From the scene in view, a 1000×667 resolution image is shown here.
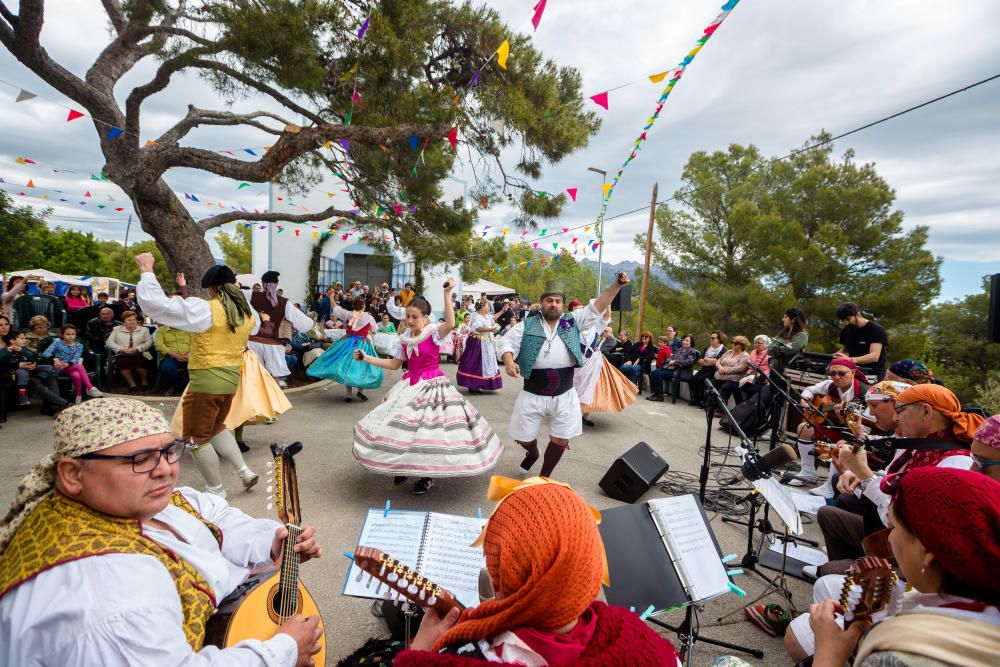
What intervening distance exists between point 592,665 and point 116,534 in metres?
1.28

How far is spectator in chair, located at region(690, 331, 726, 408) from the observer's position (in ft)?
29.5

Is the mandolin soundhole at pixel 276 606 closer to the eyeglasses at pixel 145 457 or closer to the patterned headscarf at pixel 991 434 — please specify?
the eyeglasses at pixel 145 457

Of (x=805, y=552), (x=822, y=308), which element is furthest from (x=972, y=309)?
(x=805, y=552)

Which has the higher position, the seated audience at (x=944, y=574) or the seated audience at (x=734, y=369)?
the seated audience at (x=944, y=574)

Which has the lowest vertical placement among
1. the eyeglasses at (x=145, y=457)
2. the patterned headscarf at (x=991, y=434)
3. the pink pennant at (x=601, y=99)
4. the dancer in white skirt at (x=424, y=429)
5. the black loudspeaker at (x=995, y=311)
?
the dancer in white skirt at (x=424, y=429)

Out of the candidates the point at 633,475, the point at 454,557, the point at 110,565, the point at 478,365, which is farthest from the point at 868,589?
the point at 478,365

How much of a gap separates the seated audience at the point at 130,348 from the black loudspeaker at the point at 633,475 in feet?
23.9

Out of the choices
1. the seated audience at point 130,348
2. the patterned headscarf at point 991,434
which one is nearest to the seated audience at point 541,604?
the patterned headscarf at point 991,434

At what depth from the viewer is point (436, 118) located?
6.45 m

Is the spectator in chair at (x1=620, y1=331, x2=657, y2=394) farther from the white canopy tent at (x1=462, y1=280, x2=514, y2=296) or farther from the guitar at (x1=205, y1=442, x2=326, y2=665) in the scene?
the white canopy tent at (x1=462, y1=280, x2=514, y2=296)

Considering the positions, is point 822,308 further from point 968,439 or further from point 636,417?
point 968,439

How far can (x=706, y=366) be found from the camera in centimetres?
930

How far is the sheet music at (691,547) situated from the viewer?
7.05 feet

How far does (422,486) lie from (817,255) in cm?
1799
